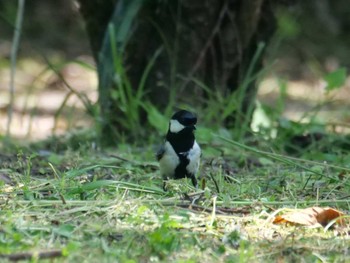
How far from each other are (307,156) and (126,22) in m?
1.68

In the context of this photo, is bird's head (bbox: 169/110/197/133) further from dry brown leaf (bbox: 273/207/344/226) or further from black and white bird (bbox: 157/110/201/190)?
dry brown leaf (bbox: 273/207/344/226)

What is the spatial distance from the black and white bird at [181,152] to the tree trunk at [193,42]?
5.78ft

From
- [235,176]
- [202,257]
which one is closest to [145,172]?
[235,176]

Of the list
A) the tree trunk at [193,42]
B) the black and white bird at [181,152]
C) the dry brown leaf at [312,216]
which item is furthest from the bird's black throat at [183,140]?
the tree trunk at [193,42]

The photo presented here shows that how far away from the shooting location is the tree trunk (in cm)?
641

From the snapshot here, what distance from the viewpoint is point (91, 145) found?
5895mm

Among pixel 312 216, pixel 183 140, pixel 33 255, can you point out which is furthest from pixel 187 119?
pixel 33 255

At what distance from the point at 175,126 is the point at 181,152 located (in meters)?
0.15

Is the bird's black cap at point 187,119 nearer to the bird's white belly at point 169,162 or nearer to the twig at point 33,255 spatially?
the bird's white belly at point 169,162

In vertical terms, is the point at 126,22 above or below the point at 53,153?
above

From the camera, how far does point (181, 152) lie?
4.57m

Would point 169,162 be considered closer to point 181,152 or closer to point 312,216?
point 181,152

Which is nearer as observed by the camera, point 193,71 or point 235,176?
point 235,176

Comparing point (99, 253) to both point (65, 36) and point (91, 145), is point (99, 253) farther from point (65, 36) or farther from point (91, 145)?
point (65, 36)
